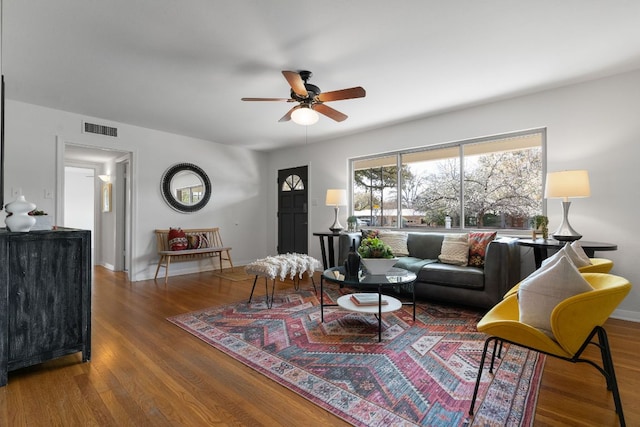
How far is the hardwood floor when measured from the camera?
1591 mm

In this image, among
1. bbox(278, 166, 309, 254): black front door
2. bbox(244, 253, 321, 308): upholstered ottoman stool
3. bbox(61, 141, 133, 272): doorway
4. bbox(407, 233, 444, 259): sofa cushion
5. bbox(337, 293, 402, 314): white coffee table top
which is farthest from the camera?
bbox(278, 166, 309, 254): black front door

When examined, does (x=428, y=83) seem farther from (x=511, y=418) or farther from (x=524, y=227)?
(x=511, y=418)

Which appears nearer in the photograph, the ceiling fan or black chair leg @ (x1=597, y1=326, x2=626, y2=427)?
black chair leg @ (x1=597, y1=326, x2=626, y2=427)

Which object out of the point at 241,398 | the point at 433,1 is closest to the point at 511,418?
the point at 241,398

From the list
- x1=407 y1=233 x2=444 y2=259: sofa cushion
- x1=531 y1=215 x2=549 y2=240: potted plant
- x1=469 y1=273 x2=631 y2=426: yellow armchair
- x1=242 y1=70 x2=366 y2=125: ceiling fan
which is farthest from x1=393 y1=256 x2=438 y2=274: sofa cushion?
x1=469 y1=273 x2=631 y2=426: yellow armchair

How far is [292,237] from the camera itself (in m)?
6.44

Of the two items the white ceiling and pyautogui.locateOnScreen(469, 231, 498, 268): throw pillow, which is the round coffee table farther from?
the white ceiling

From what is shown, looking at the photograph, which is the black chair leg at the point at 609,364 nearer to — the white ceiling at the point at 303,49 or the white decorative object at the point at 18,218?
the white ceiling at the point at 303,49

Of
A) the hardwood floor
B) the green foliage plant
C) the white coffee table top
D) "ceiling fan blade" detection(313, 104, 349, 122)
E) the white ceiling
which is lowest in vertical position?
the hardwood floor

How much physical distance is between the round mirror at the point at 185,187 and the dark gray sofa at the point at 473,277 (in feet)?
12.6

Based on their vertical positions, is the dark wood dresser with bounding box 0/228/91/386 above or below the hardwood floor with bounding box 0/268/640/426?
above

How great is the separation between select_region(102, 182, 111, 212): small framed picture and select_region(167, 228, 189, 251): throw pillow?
1913 mm

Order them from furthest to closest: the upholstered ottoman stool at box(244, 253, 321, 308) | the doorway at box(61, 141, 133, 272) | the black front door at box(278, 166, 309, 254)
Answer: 1. the black front door at box(278, 166, 309, 254)
2. the doorway at box(61, 141, 133, 272)
3. the upholstered ottoman stool at box(244, 253, 321, 308)

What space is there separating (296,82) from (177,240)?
355 centimetres
